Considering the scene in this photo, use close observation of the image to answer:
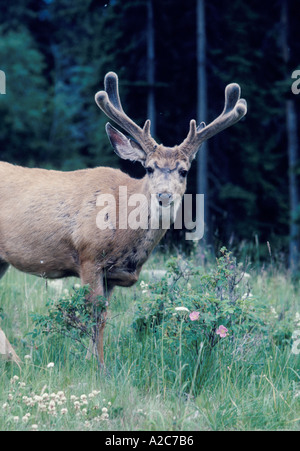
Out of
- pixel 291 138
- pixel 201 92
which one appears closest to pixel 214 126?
pixel 201 92

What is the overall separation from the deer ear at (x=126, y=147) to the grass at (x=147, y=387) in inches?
56.1

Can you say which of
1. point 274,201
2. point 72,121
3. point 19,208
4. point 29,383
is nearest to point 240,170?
point 274,201

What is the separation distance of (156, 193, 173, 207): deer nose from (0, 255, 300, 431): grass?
3.34 feet

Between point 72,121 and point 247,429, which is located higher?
point 72,121

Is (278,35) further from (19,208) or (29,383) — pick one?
(29,383)

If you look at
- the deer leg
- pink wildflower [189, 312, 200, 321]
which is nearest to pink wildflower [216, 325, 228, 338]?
pink wildflower [189, 312, 200, 321]

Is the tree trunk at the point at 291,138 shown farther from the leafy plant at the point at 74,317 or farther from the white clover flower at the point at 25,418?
Answer: the white clover flower at the point at 25,418

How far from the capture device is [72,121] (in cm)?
2759

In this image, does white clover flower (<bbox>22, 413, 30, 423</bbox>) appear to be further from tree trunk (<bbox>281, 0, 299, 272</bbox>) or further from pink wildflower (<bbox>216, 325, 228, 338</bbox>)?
tree trunk (<bbox>281, 0, 299, 272</bbox>)

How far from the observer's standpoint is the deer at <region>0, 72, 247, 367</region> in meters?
5.79

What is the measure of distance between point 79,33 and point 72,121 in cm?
483

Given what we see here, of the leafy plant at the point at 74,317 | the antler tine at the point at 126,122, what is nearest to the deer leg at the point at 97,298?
the leafy plant at the point at 74,317

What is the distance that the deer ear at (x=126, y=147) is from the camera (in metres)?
6.16
